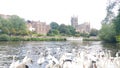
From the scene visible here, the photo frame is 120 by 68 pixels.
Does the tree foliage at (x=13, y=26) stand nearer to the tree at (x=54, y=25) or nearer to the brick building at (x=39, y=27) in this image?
the brick building at (x=39, y=27)

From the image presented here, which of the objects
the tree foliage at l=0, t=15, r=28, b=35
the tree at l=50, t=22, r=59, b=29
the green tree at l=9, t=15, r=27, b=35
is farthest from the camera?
the tree at l=50, t=22, r=59, b=29

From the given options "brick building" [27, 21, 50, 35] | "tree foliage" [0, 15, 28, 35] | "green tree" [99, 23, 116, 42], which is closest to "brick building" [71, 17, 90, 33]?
"brick building" [27, 21, 50, 35]

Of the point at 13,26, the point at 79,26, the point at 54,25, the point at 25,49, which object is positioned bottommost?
the point at 25,49

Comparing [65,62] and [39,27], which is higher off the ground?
[39,27]

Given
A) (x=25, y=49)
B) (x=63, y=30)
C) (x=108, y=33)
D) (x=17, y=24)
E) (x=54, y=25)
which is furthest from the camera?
Answer: (x=54, y=25)

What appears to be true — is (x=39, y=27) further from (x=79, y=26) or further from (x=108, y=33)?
(x=108, y=33)

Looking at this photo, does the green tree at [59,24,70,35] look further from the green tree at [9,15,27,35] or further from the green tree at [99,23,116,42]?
the green tree at [99,23,116,42]

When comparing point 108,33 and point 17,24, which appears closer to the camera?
point 108,33

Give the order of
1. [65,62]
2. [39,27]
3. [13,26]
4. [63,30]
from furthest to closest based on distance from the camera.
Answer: [63,30] → [39,27] → [13,26] → [65,62]

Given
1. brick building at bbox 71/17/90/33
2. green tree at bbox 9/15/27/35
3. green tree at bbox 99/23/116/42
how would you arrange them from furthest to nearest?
brick building at bbox 71/17/90/33, green tree at bbox 9/15/27/35, green tree at bbox 99/23/116/42

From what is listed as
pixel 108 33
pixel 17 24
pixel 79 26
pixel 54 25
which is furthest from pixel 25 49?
pixel 79 26

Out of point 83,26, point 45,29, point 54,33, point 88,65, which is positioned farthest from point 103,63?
point 83,26

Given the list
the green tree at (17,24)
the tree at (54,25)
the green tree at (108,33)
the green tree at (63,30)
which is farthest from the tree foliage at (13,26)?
the tree at (54,25)

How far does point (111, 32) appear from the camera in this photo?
243 feet
